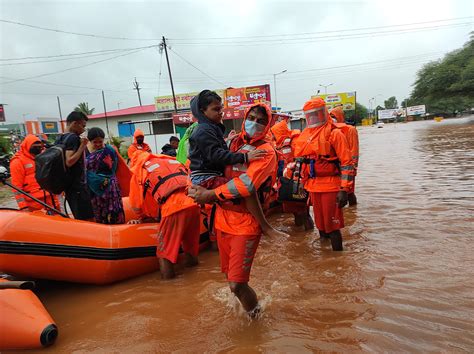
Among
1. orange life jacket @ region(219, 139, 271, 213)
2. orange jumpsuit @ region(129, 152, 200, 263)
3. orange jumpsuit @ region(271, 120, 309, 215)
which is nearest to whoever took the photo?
orange life jacket @ region(219, 139, 271, 213)

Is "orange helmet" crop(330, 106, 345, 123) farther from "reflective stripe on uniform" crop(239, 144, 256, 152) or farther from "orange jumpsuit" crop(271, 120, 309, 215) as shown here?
"reflective stripe on uniform" crop(239, 144, 256, 152)

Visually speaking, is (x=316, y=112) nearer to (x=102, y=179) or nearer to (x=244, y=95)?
(x=102, y=179)

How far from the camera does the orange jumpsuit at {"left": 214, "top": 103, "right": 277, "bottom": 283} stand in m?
2.23

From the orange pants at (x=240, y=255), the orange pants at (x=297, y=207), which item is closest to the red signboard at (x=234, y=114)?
the orange pants at (x=297, y=207)

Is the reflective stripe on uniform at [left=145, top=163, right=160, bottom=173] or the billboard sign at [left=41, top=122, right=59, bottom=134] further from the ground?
the billboard sign at [left=41, top=122, right=59, bottom=134]

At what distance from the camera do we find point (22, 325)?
243 centimetres

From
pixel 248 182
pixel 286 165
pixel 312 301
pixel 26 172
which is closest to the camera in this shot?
pixel 248 182

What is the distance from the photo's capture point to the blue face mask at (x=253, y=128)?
2.39 meters

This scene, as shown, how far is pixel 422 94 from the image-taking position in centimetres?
4369

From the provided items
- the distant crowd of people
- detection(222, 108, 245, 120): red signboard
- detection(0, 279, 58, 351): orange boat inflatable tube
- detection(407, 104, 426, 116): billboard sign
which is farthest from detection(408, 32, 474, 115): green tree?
detection(0, 279, 58, 351): orange boat inflatable tube

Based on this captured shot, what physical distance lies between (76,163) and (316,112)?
8.63ft

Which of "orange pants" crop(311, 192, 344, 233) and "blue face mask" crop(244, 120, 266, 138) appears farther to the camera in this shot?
"orange pants" crop(311, 192, 344, 233)

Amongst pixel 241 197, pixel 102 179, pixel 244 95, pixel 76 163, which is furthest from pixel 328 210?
pixel 244 95

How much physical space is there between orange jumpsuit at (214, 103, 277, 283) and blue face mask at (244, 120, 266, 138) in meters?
0.03
